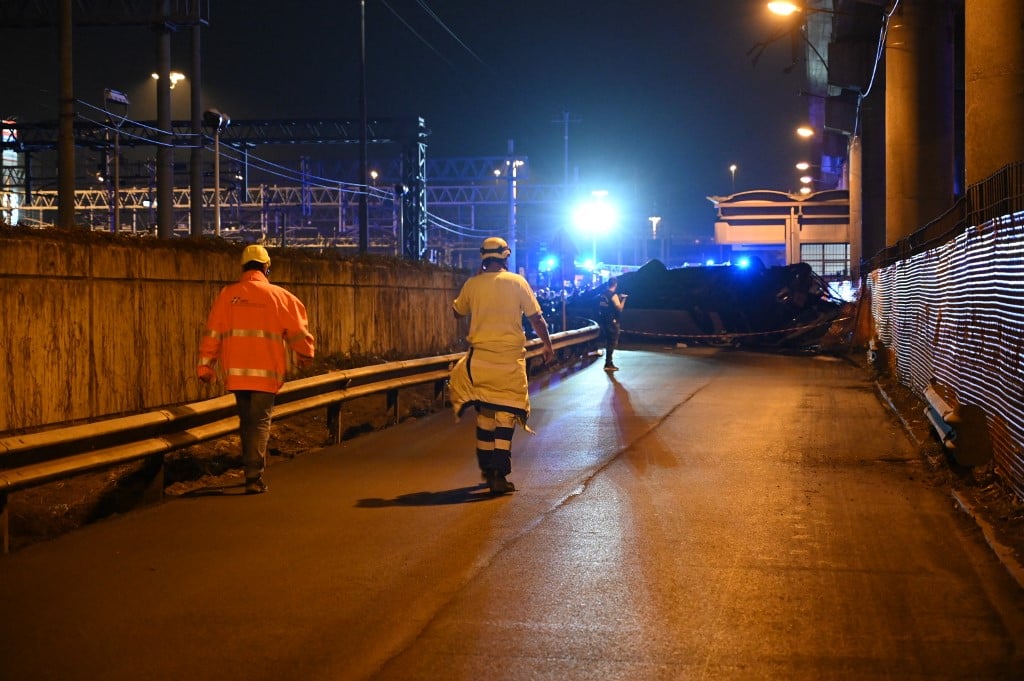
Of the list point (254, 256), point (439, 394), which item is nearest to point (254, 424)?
point (254, 256)

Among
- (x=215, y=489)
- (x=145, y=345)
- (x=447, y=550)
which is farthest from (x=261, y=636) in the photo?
(x=145, y=345)

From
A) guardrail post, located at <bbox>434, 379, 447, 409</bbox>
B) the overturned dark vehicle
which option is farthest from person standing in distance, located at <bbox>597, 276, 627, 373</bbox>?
the overturned dark vehicle

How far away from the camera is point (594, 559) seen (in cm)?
680

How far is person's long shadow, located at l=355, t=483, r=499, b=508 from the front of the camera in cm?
870

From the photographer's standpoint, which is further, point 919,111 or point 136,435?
point 919,111

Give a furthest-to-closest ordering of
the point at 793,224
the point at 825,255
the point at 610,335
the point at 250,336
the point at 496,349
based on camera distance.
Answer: the point at 825,255
the point at 793,224
the point at 610,335
the point at 496,349
the point at 250,336

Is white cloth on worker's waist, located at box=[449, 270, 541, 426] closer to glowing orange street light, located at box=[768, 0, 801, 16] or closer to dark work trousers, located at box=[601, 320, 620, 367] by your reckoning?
dark work trousers, located at box=[601, 320, 620, 367]

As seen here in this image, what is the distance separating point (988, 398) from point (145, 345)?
9036 mm

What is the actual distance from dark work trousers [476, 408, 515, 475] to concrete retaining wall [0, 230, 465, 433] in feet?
16.2

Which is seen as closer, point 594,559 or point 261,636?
point 261,636

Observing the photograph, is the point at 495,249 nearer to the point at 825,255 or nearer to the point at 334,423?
the point at 334,423

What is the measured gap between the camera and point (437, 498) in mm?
8914

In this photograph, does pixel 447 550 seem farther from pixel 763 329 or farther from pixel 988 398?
pixel 763 329

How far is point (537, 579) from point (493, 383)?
2906 millimetres
